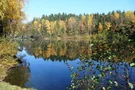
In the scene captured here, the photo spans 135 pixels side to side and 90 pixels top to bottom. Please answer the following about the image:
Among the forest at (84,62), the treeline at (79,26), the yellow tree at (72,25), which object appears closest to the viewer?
the forest at (84,62)

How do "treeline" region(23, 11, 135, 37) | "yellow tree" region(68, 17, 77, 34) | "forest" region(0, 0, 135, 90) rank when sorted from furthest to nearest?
"yellow tree" region(68, 17, 77, 34) < "treeline" region(23, 11, 135, 37) < "forest" region(0, 0, 135, 90)

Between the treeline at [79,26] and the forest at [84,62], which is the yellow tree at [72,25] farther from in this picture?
the forest at [84,62]

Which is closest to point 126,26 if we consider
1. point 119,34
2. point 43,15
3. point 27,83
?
point 119,34

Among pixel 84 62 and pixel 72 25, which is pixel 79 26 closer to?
pixel 72 25

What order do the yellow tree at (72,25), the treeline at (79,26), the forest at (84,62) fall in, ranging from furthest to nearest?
the yellow tree at (72,25), the treeline at (79,26), the forest at (84,62)

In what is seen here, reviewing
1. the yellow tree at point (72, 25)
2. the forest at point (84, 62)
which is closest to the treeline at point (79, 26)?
the yellow tree at point (72, 25)

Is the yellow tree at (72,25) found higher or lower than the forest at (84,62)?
lower

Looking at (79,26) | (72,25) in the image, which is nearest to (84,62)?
(79,26)

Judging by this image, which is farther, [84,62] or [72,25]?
[72,25]

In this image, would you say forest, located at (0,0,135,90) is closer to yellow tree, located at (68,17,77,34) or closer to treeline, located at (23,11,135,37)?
treeline, located at (23,11,135,37)

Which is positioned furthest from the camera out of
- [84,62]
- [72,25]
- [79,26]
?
[72,25]

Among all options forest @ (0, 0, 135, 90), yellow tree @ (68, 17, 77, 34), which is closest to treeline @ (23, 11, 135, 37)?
yellow tree @ (68, 17, 77, 34)

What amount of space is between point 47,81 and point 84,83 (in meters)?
18.2

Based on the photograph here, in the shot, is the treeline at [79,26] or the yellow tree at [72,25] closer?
the treeline at [79,26]
